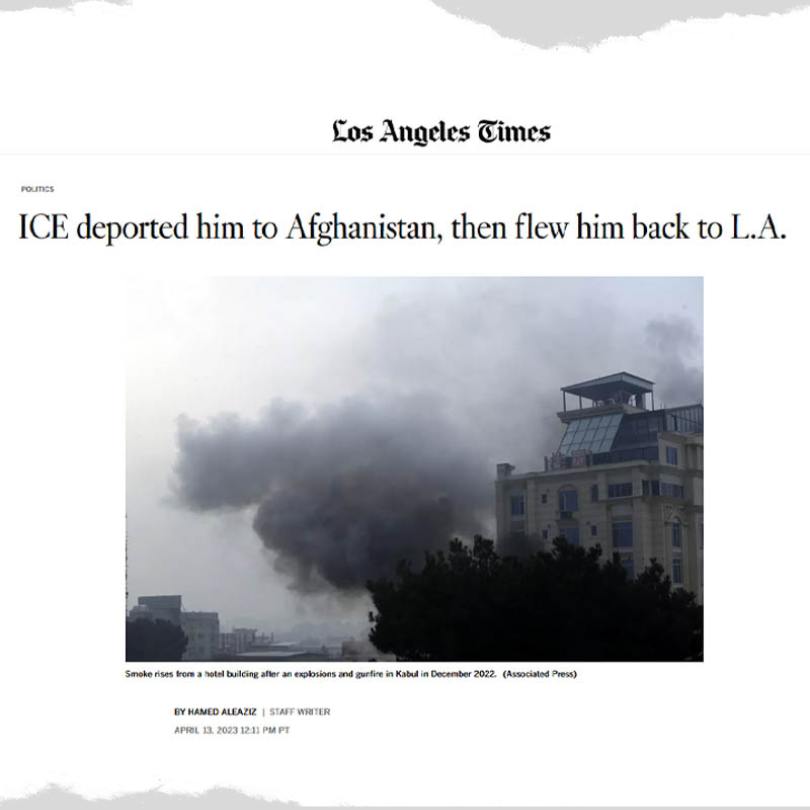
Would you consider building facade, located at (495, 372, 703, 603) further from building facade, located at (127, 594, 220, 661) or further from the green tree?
the green tree

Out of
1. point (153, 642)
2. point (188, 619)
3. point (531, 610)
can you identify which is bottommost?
point (188, 619)

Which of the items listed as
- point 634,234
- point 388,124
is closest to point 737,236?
point 634,234

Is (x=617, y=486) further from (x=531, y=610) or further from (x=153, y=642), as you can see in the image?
(x=153, y=642)

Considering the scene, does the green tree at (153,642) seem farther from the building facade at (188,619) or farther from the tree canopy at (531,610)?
the tree canopy at (531,610)

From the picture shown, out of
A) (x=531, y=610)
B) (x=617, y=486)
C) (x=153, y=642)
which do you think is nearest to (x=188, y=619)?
(x=153, y=642)

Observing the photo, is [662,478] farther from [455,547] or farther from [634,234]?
[634,234]

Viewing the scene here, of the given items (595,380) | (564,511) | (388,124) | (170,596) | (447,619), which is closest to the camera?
(388,124)
